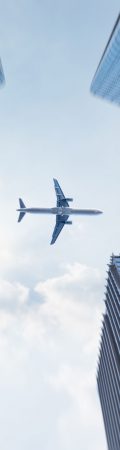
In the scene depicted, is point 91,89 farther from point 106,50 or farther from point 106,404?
point 106,404

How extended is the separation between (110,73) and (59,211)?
160 ft

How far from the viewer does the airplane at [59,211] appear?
2258 inches

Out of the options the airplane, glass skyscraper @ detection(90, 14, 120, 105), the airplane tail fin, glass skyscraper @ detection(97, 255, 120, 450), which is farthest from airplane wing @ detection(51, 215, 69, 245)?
glass skyscraper @ detection(90, 14, 120, 105)

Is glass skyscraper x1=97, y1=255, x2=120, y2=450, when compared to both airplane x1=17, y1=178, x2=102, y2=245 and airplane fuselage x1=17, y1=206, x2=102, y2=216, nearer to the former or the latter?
airplane x1=17, y1=178, x2=102, y2=245

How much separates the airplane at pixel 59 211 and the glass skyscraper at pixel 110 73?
3530 cm

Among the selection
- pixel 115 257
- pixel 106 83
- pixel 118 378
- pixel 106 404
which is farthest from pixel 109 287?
pixel 106 83

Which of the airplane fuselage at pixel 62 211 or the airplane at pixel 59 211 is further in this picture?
the airplane at pixel 59 211

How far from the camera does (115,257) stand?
96500 millimetres

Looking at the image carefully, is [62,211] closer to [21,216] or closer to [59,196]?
[59,196]

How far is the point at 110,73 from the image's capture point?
287 feet

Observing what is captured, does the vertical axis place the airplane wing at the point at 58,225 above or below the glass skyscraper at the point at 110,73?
below

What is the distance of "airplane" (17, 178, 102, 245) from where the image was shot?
5734 centimetres

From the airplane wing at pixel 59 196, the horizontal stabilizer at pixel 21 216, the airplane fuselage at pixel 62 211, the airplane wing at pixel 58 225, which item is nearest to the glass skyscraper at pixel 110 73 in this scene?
the airplane wing at pixel 59 196

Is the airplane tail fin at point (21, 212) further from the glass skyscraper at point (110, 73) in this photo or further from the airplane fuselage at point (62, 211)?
the glass skyscraper at point (110, 73)
